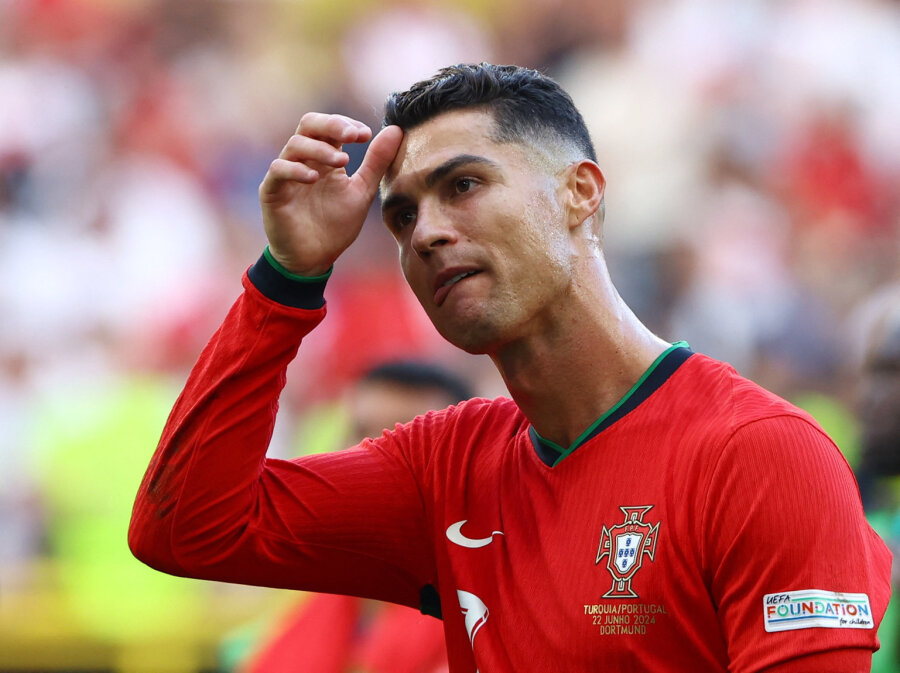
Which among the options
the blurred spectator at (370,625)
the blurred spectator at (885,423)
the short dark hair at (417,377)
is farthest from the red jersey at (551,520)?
the short dark hair at (417,377)

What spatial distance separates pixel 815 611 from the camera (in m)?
1.83

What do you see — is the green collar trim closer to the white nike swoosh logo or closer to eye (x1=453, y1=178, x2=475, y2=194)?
the white nike swoosh logo

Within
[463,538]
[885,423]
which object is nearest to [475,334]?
[463,538]

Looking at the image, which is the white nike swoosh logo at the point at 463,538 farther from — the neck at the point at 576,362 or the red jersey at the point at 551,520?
the neck at the point at 576,362

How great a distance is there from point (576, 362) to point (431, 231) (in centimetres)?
38

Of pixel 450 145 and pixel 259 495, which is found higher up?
pixel 450 145

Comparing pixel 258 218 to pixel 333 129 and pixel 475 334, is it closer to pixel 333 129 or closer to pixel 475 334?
pixel 333 129

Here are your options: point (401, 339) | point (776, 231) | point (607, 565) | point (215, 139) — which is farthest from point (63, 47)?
point (607, 565)

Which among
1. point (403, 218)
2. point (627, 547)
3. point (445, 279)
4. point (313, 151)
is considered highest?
point (313, 151)

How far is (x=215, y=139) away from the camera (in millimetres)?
8570

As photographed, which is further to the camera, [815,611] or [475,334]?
[475,334]

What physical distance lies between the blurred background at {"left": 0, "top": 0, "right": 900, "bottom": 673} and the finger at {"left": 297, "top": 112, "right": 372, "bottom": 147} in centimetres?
393

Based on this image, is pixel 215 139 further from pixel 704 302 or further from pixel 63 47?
pixel 704 302

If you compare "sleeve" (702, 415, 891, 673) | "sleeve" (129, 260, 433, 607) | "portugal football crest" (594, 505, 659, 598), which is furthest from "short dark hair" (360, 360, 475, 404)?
"sleeve" (702, 415, 891, 673)
